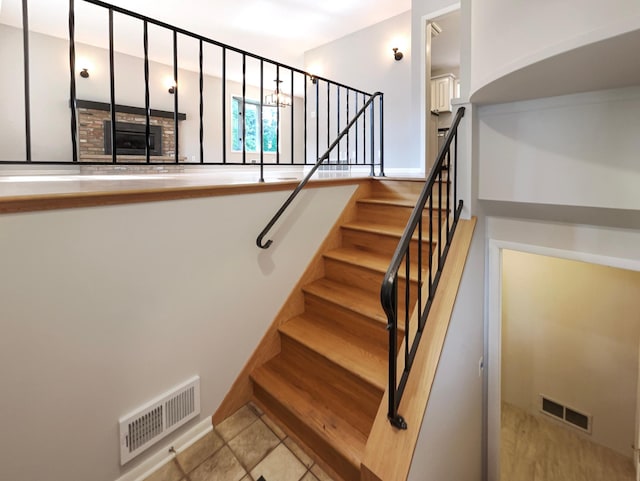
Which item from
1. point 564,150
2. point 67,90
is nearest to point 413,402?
point 564,150

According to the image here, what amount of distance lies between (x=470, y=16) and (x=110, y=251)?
93.5 inches

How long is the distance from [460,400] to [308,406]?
0.91 m

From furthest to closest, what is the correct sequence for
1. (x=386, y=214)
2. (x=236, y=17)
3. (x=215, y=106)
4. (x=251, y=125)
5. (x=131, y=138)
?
(x=251, y=125), (x=215, y=106), (x=131, y=138), (x=236, y=17), (x=386, y=214)

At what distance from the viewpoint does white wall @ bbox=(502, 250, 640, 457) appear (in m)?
3.49

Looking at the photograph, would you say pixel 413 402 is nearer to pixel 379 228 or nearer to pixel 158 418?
pixel 158 418

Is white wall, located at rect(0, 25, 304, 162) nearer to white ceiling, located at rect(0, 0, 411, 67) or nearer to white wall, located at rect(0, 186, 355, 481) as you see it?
white ceiling, located at rect(0, 0, 411, 67)

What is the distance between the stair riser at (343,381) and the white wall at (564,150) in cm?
145

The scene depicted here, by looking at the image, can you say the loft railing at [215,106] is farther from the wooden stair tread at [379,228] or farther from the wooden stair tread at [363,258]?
the wooden stair tread at [363,258]

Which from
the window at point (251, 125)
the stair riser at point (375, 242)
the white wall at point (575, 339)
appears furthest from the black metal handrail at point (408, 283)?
the window at point (251, 125)

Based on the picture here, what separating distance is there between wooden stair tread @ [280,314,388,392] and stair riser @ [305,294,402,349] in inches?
1.5

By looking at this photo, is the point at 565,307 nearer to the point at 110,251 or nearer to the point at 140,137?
the point at 110,251

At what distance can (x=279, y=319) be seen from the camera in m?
2.33

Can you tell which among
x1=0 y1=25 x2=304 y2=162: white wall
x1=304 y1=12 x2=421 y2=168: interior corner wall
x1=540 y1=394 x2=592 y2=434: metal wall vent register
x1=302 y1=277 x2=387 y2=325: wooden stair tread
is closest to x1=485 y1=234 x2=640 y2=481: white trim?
→ x1=302 y1=277 x2=387 y2=325: wooden stair tread

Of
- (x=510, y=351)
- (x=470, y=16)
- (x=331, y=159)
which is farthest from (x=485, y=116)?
(x=331, y=159)
